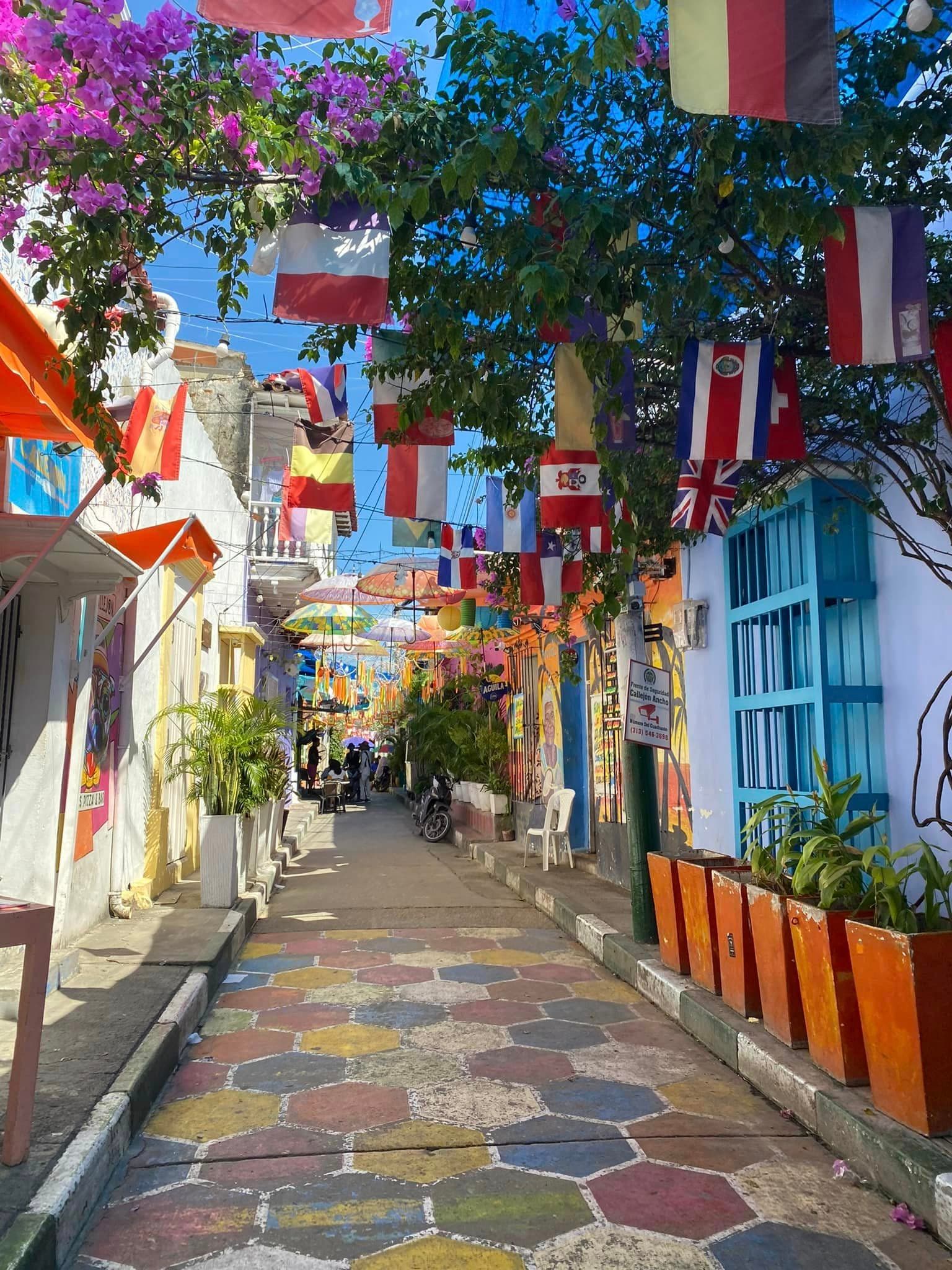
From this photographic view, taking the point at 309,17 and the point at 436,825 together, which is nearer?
the point at 309,17

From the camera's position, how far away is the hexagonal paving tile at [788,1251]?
321cm

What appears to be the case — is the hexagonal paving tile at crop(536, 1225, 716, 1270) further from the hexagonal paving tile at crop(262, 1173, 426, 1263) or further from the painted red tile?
the painted red tile

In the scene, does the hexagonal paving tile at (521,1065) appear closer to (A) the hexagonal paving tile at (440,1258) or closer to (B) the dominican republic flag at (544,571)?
(A) the hexagonal paving tile at (440,1258)

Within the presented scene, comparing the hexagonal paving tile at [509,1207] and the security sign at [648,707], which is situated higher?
the security sign at [648,707]

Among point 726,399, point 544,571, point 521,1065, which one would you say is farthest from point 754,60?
point 544,571

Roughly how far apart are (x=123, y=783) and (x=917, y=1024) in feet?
23.7

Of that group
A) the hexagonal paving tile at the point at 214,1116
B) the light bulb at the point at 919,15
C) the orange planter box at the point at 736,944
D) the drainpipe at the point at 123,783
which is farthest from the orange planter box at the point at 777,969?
the drainpipe at the point at 123,783

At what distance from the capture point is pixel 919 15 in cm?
319

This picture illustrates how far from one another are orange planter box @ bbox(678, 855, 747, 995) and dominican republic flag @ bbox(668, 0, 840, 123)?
421 centimetres

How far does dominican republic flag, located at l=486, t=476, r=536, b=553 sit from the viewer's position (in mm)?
8672

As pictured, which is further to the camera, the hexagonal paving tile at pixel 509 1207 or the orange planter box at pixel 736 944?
the orange planter box at pixel 736 944

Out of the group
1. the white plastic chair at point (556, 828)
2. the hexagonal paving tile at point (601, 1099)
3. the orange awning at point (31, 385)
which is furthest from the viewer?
the white plastic chair at point (556, 828)

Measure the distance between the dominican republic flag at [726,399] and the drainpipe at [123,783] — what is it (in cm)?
591

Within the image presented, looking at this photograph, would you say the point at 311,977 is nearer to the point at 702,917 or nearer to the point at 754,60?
the point at 702,917
